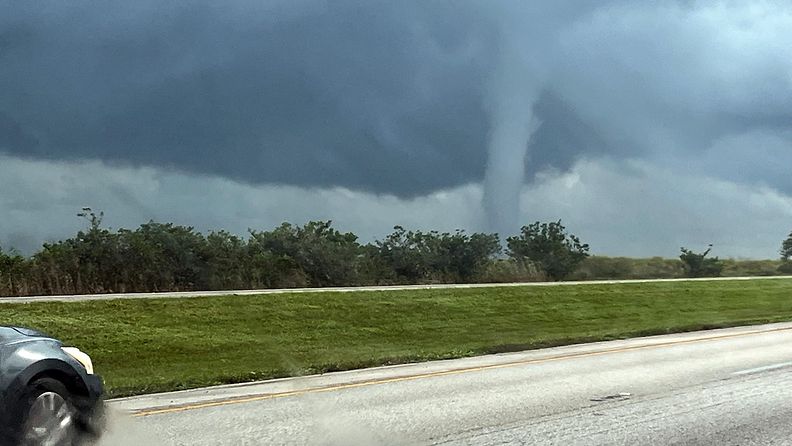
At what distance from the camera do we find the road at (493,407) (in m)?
9.11

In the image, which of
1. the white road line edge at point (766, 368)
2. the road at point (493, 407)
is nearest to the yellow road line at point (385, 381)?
the road at point (493, 407)

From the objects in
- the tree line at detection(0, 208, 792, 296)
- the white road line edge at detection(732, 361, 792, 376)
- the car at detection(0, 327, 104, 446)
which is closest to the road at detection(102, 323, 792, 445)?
the white road line edge at detection(732, 361, 792, 376)

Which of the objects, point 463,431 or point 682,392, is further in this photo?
point 682,392

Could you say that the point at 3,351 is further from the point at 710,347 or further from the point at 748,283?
the point at 748,283

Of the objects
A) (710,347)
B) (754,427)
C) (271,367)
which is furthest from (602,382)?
(710,347)

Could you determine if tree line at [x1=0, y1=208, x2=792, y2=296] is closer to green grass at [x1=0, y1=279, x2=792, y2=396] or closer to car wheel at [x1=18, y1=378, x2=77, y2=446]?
green grass at [x1=0, y1=279, x2=792, y2=396]

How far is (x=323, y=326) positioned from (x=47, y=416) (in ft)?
63.4

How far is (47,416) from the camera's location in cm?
725

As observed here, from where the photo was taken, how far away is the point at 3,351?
7.08 metres

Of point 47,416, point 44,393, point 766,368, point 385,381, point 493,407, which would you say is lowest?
point 766,368

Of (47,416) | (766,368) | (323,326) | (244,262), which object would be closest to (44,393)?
(47,416)

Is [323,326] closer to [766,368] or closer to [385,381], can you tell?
[385,381]

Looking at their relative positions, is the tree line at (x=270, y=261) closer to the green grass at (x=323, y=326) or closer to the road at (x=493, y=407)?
the green grass at (x=323, y=326)

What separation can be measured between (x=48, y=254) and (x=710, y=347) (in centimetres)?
2558
